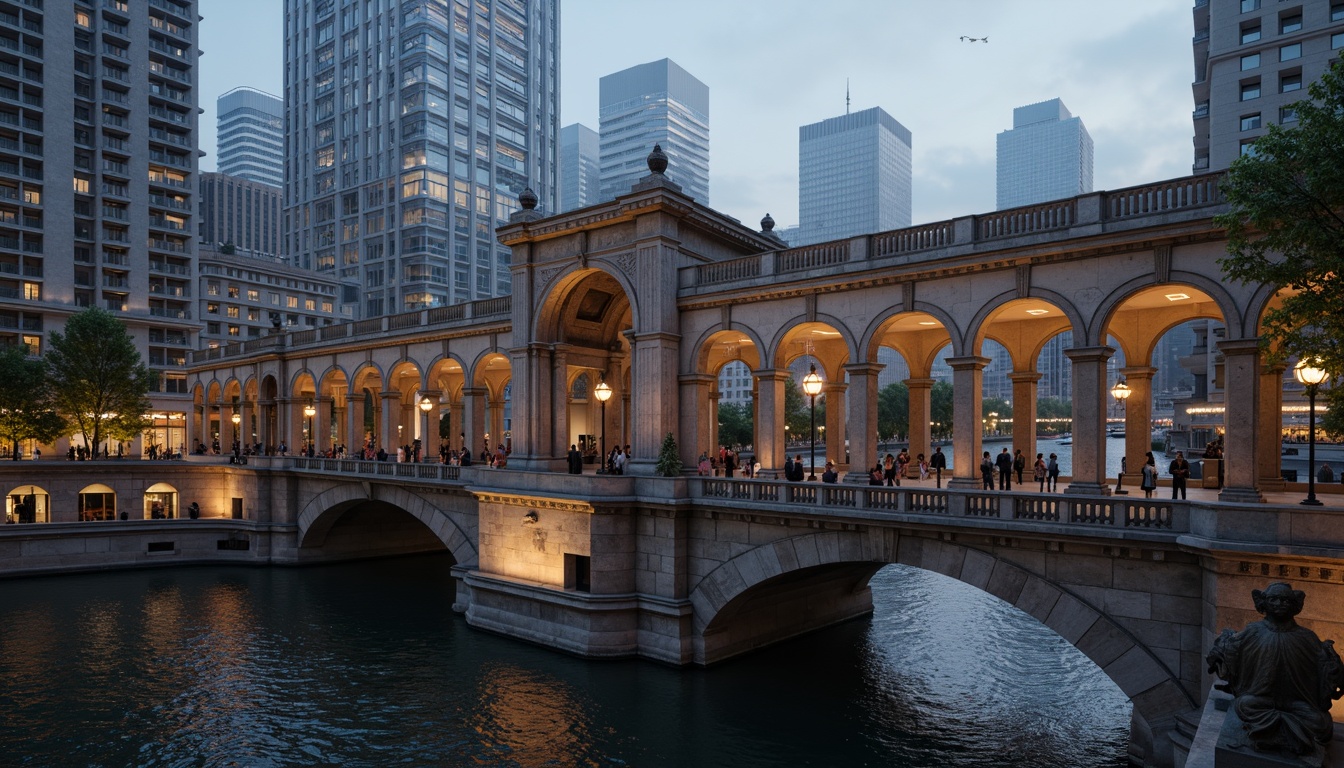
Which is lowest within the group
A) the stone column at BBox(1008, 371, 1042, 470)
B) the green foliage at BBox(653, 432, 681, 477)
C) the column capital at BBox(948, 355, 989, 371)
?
the green foliage at BBox(653, 432, 681, 477)

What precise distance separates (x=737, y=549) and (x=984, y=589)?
7.68m

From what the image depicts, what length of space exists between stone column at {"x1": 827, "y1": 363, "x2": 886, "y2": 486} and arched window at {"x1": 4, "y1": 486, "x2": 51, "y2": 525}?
43.7 metres

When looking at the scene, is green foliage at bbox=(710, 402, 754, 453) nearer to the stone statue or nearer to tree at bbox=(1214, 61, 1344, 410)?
tree at bbox=(1214, 61, 1344, 410)

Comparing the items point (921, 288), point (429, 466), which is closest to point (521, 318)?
point (429, 466)

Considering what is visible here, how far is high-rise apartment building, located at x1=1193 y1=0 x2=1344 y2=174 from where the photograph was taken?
158 ft

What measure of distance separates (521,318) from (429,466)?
851 cm

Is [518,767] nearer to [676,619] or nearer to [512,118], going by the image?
[676,619]

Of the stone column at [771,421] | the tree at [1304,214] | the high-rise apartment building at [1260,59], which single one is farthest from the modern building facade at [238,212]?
the tree at [1304,214]

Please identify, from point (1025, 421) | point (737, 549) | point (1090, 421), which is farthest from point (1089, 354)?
point (737, 549)

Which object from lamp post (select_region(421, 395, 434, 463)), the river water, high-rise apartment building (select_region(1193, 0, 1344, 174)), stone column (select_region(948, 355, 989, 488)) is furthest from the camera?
high-rise apartment building (select_region(1193, 0, 1344, 174))

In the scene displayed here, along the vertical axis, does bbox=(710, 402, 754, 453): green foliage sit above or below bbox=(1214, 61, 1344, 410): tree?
below

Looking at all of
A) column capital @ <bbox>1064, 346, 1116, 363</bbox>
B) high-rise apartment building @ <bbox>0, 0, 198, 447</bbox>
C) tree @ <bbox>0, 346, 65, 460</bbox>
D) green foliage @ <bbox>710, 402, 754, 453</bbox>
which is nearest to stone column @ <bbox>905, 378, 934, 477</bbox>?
column capital @ <bbox>1064, 346, 1116, 363</bbox>

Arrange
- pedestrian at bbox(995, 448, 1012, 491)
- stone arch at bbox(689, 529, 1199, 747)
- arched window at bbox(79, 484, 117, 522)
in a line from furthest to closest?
arched window at bbox(79, 484, 117, 522) < pedestrian at bbox(995, 448, 1012, 491) < stone arch at bbox(689, 529, 1199, 747)

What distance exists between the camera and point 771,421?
26250mm
